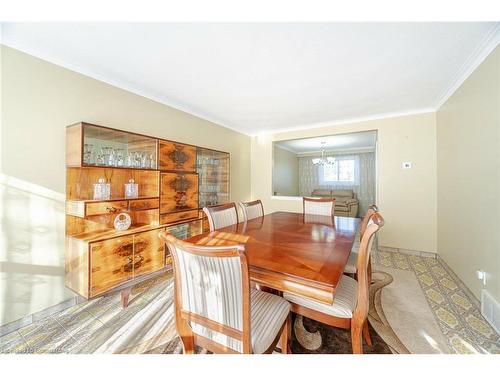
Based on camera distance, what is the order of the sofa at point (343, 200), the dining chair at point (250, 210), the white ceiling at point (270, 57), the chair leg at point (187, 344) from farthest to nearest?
the sofa at point (343, 200), the dining chair at point (250, 210), the white ceiling at point (270, 57), the chair leg at point (187, 344)

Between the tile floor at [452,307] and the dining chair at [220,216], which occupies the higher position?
the dining chair at [220,216]

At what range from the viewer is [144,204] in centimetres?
230

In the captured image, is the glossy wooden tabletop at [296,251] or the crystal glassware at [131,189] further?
the crystal glassware at [131,189]

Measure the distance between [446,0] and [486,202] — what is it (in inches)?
68.3

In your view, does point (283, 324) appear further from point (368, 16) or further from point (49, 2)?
point (49, 2)

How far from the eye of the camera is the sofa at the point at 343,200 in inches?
237

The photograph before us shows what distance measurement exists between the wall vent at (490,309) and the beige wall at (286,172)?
4.53 metres

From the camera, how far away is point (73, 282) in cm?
170

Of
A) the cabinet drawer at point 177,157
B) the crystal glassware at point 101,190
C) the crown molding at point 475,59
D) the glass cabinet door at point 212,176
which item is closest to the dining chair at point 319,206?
the glass cabinet door at point 212,176

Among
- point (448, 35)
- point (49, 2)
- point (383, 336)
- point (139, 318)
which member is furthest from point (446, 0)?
point (139, 318)

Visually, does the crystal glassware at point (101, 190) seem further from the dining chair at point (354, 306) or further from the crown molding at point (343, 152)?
the crown molding at point (343, 152)

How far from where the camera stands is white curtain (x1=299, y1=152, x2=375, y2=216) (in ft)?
21.9

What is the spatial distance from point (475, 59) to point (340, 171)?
5648 mm

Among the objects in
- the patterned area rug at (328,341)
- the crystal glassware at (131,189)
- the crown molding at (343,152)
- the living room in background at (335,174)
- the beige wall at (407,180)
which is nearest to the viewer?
the patterned area rug at (328,341)
